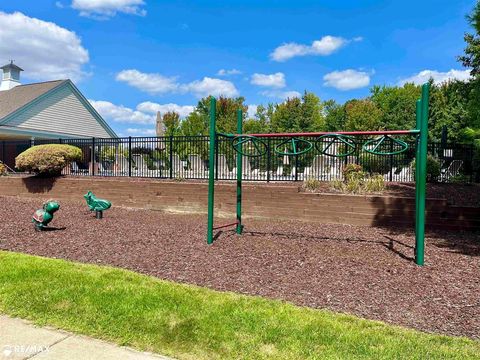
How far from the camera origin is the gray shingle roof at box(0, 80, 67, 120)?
24.9 m

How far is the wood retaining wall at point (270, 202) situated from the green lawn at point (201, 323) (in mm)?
4796

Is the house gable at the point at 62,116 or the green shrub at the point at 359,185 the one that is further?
the house gable at the point at 62,116

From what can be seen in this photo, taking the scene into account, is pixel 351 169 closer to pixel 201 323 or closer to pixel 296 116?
pixel 201 323

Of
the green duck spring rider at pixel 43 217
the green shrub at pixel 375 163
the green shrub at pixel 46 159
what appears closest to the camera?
the green duck spring rider at pixel 43 217

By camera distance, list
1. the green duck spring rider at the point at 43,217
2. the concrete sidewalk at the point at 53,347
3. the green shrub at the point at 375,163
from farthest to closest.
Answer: the green shrub at the point at 375,163
the green duck spring rider at the point at 43,217
the concrete sidewalk at the point at 53,347

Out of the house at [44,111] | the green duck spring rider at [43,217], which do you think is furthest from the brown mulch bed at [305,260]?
the house at [44,111]

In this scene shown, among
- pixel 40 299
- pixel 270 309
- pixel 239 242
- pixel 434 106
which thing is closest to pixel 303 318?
pixel 270 309

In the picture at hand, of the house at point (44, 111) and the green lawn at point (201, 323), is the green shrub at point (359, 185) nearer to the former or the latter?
the green lawn at point (201, 323)

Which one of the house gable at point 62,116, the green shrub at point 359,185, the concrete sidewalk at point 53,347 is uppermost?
the house gable at point 62,116

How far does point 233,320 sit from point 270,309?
437 mm

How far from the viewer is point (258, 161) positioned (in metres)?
12.0

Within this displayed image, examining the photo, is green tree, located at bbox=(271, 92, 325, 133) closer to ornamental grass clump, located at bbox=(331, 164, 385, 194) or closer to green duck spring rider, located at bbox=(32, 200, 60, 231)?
ornamental grass clump, located at bbox=(331, 164, 385, 194)

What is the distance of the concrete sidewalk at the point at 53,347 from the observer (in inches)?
114

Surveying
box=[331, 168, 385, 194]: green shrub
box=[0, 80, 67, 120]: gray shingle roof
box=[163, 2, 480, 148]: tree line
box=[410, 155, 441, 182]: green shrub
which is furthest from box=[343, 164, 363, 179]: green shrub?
box=[0, 80, 67, 120]: gray shingle roof
